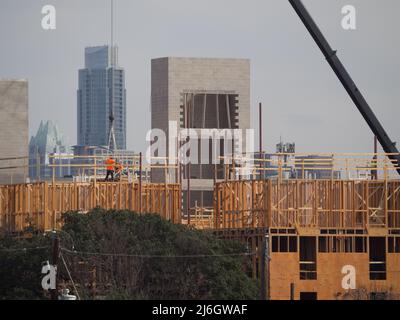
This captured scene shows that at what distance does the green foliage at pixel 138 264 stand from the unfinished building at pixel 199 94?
32.8 metres

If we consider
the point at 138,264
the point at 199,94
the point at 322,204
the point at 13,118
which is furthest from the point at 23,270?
the point at 199,94

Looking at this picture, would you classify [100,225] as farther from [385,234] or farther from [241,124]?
[241,124]

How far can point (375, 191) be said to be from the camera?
60.4 meters

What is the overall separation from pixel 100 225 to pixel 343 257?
32.3 ft

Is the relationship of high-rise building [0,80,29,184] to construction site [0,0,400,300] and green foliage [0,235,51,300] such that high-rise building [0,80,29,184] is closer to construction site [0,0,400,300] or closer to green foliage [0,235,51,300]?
construction site [0,0,400,300]

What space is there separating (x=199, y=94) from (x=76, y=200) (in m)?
29.7

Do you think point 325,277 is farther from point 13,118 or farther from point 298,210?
point 13,118

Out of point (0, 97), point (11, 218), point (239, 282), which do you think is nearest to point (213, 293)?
point (239, 282)

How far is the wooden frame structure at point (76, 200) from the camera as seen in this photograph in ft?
205

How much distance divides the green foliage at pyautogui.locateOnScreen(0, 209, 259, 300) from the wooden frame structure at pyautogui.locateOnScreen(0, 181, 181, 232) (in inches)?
158

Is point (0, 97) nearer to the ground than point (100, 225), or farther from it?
farther from it

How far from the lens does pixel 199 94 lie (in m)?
91.7

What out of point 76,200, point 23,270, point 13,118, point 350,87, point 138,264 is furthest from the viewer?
point 13,118

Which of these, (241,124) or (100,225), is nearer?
(100,225)
